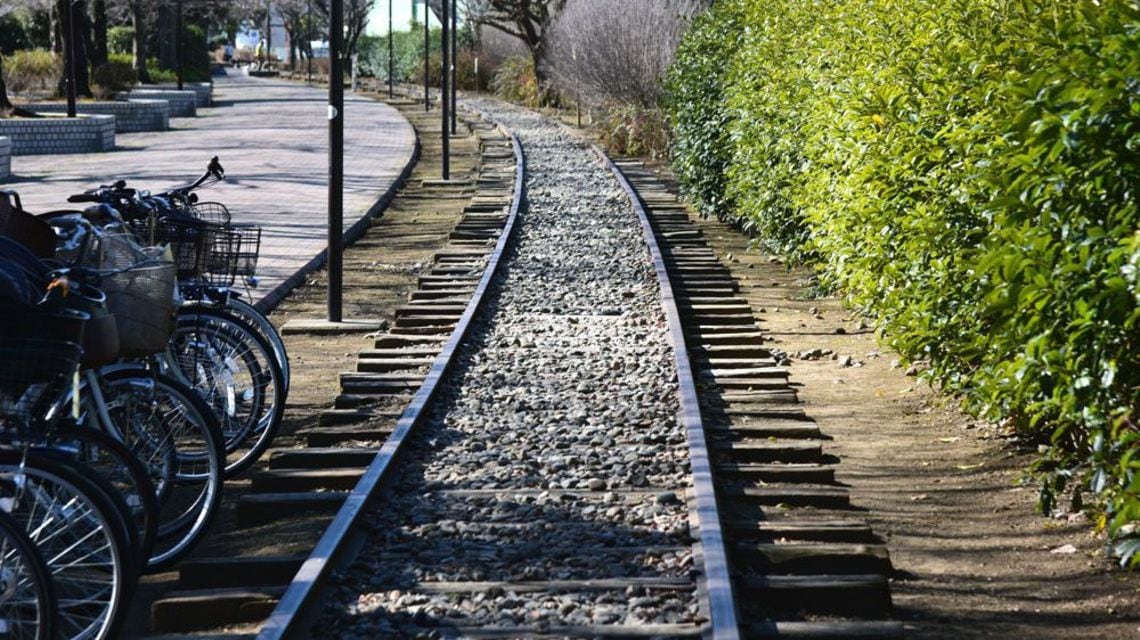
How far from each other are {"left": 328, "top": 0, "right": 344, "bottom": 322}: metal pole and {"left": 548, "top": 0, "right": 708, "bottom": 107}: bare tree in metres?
18.4

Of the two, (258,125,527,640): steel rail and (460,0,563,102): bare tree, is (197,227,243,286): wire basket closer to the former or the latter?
(258,125,527,640): steel rail

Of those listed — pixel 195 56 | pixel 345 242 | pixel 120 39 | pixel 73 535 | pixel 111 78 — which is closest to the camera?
pixel 73 535

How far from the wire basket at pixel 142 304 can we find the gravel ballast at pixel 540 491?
43.9 inches

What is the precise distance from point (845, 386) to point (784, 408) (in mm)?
1591

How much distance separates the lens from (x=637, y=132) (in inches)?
1272

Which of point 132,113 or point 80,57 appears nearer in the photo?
point 132,113

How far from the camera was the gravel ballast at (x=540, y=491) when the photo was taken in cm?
552

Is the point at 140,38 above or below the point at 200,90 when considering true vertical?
above

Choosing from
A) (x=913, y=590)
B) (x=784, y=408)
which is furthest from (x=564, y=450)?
(x=913, y=590)

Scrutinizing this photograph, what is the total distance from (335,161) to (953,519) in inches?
266

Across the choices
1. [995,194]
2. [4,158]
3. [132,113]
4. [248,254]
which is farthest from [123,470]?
[132,113]

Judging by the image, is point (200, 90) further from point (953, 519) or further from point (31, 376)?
point (31, 376)

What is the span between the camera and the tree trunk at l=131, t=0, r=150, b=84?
152 feet

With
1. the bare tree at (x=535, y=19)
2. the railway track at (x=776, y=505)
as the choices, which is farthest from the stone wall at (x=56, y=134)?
the bare tree at (x=535, y=19)
